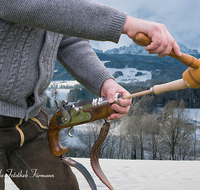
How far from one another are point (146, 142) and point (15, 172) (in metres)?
18.6

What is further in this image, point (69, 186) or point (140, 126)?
point (140, 126)

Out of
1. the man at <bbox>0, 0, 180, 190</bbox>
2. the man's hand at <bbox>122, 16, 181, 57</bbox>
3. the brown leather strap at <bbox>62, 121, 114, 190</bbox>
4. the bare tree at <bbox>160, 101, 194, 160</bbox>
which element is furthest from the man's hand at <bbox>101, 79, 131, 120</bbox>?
the bare tree at <bbox>160, 101, 194, 160</bbox>

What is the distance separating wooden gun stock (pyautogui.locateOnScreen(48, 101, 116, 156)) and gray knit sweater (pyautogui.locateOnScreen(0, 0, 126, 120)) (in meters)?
0.19

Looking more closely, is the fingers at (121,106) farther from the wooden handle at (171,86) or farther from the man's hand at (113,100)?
the wooden handle at (171,86)

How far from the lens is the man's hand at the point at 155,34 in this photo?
77 centimetres

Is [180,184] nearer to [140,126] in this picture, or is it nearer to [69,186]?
[69,186]

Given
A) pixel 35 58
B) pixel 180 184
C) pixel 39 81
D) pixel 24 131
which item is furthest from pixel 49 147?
pixel 180 184

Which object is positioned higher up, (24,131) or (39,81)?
(39,81)

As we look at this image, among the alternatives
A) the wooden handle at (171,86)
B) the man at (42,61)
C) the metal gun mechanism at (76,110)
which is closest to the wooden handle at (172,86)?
the wooden handle at (171,86)

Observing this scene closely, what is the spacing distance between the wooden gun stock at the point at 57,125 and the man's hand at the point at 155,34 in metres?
0.49

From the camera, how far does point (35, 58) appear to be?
1.13 metres

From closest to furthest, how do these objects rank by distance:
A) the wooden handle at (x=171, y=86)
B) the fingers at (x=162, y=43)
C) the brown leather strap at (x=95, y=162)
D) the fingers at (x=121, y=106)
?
the fingers at (x=162, y=43) < the wooden handle at (x=171, y=86) < the fingers at (x=121, y=106) < the brown leather strap at (x=95, y=162)

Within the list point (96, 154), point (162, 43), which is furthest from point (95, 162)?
point (162, 43)

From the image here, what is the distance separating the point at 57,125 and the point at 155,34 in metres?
0.89
